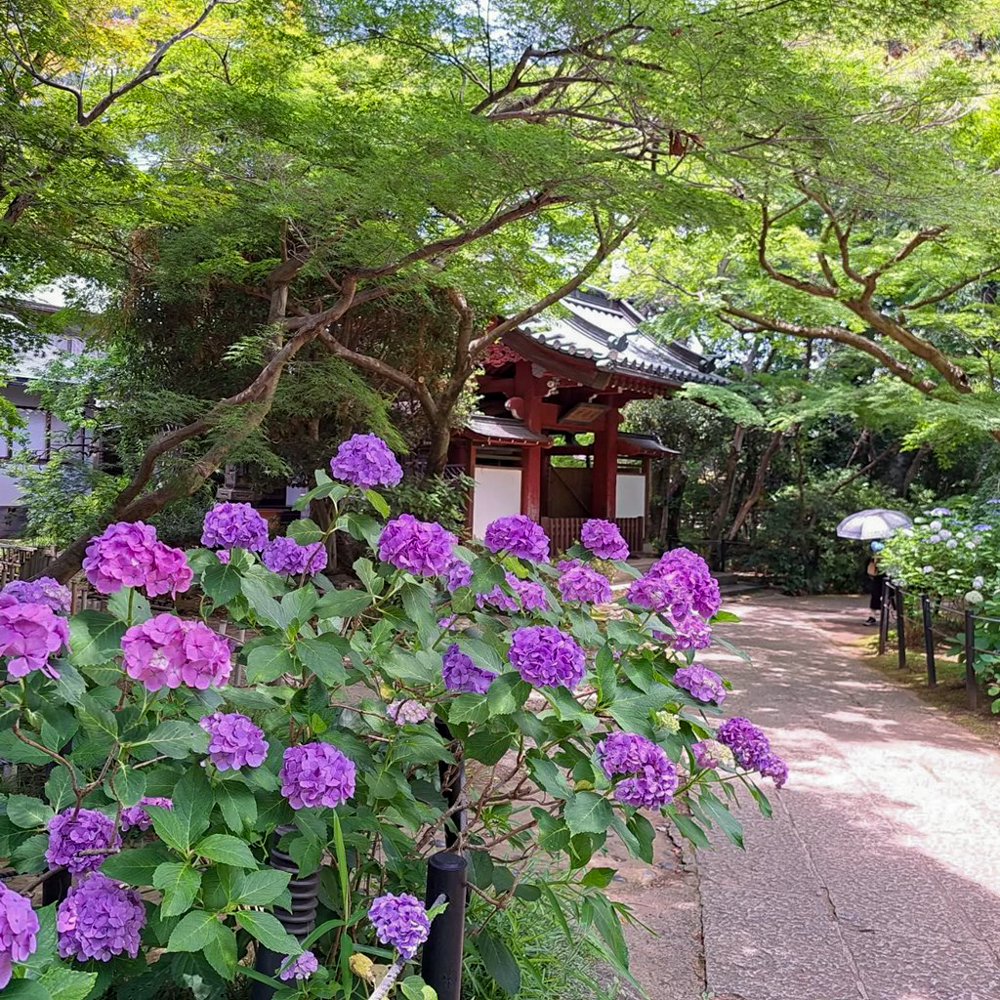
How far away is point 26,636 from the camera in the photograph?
3.76ft

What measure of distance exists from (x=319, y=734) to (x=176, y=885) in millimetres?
407

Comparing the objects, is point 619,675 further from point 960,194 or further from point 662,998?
point 960,194

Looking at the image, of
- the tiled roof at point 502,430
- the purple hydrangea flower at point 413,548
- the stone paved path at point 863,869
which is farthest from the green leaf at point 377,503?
the tiled roof at point 502,430

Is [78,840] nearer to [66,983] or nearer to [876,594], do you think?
[66,983]

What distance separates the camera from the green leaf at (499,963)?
1724 millimetres

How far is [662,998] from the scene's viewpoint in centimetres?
232

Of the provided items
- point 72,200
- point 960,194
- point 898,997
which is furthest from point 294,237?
point 898,997

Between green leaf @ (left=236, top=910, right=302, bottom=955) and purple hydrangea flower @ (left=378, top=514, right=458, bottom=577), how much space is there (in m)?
0.65

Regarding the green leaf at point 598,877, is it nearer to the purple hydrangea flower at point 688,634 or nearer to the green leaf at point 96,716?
the purple hydrangea flower at point 688,634

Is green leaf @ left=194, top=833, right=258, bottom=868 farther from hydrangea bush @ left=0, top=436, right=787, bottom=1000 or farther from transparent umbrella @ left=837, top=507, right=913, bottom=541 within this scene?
transparent umbrella @ left=837, top=507, right=913, bottom=541

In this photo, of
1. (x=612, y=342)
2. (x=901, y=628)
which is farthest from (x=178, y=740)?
(x=612, y=342)

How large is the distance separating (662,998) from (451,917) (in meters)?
1.23

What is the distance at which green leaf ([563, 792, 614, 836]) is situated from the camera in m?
1.48

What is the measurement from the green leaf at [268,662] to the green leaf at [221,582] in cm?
12
